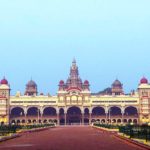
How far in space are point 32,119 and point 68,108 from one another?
957 cm

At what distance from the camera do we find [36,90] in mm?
133375

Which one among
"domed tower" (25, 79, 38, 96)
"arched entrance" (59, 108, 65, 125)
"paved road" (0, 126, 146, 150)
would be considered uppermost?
"domed tower" (25, 79, 38, 96)

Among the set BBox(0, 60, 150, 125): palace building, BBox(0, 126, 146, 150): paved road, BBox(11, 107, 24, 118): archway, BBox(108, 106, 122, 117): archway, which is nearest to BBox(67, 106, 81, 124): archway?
BBox(0, 60, 150, 125): palace building

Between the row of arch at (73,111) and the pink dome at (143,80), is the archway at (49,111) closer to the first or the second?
the row of arch at (73,111)

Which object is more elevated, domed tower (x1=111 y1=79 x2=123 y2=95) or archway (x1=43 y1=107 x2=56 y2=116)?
domed tower (x1=111 y1=79 x2=123 y2=95)

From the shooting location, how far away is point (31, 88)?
435 feet

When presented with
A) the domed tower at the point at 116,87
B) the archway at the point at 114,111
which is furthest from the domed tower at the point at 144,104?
the domed tower at the point at 116,87

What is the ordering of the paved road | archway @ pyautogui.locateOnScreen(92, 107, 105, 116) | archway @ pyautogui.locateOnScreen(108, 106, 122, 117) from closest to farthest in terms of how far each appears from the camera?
the paved road
archway @ pyautogui.locateOnScreen(108, 106, 122, 117)
archway @ pyautogui.locateOnScreen(92, 107, 105, 116)

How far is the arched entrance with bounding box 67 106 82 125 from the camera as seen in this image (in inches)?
4537

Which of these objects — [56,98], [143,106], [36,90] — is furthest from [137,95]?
[36,90]

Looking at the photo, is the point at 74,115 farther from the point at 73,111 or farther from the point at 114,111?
the point at 114,111

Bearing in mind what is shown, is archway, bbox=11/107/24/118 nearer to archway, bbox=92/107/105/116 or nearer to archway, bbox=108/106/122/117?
archway, bbox=92/107/105/116

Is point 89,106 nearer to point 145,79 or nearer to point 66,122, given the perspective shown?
point 66,122

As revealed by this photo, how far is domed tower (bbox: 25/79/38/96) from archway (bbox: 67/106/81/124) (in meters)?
18.9
